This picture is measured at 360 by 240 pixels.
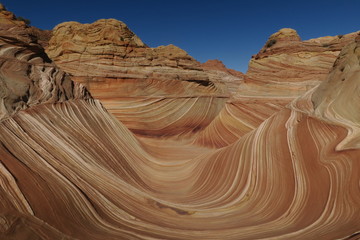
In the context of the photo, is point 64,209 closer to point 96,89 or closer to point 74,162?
point 74,162

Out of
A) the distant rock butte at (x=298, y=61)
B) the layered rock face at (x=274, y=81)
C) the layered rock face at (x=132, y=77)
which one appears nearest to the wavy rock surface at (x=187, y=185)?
the layered rock face at (x=274, y=81)

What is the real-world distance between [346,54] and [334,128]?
6.39ft

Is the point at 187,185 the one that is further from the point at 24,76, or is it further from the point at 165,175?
the point at 24,76

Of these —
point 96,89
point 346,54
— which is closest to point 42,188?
point 346,54

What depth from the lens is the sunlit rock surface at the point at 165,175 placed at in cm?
250

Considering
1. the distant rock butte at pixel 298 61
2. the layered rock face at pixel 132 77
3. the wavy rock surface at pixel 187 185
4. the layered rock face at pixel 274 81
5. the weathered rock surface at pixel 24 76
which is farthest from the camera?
the layered rock face at pixel 132 77

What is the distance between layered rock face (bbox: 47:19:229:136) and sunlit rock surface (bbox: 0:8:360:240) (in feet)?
18.0

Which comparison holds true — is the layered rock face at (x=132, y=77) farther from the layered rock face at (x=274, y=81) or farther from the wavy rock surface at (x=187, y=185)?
the wavy rock surface at (x=187, y=185)

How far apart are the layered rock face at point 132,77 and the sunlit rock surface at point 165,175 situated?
5.48 metres

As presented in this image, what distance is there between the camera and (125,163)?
530 cm

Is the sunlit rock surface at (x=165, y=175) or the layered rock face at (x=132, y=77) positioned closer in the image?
the sunlit rock surface at (x=165, y=175)

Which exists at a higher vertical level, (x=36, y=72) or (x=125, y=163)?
(x=36, y=72)

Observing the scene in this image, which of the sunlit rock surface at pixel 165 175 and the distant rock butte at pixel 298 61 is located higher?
the distant rock butte at pixel 298 61

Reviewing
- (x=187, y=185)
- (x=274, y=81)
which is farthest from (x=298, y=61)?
(x=187, y=185)
